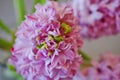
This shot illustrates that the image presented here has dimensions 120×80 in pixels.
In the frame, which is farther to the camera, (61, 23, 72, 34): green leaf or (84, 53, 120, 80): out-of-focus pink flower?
(84, 53, 120, 80): out-of-focus pink flower

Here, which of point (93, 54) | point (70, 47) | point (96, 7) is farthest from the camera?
point (93, 54)

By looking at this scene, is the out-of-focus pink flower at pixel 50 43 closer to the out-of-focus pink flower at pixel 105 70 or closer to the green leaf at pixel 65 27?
the green leaf at pixel 65 27

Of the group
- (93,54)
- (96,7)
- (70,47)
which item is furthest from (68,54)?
(93,54)

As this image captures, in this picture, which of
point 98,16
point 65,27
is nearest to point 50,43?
point 65,27

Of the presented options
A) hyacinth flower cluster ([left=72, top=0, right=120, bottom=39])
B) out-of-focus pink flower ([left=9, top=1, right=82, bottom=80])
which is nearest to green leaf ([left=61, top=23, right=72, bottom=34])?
out-of-focus pink flower ([left=9, top=1, right=82, bottom=80])

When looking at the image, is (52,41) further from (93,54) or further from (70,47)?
(93,54)

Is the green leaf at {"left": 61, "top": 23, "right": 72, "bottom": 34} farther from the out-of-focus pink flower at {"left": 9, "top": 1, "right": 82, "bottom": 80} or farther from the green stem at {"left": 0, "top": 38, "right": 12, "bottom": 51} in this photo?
the green stem at {"left": 0, "top": 38, "right": 12, "bottom": 51}

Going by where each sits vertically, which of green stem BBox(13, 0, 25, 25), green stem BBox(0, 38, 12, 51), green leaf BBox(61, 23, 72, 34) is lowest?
green stem BBox(0, 38, 12, 51)
